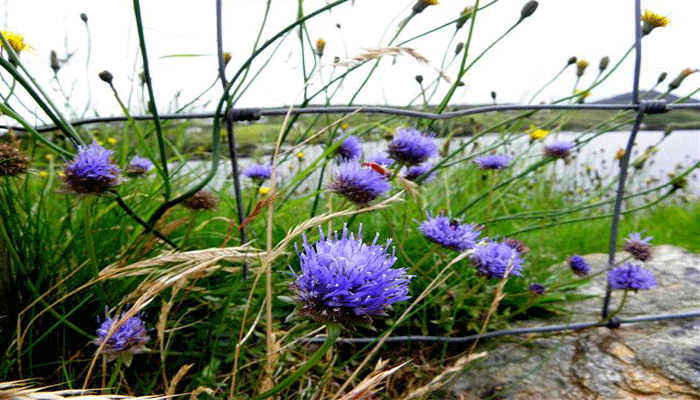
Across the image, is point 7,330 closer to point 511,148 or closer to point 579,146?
point 579,146

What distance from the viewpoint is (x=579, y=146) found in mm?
1603

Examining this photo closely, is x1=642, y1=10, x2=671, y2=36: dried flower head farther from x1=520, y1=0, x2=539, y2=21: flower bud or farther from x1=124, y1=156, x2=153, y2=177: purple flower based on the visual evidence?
x1=124, y1=156, x2=153, y2=177: purple flower

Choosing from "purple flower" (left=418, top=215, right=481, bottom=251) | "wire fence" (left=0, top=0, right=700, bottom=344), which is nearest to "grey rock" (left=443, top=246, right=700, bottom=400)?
"wire fence" (left=0, top=0, right=700, bottom=344)

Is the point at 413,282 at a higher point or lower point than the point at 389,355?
higher

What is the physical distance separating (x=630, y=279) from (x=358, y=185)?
0.73 meters

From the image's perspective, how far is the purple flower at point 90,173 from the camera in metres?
0.85

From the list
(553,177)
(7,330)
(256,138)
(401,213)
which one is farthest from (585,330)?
(256,138)

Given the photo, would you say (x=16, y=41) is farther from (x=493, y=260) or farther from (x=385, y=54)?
(x=493, y=260)

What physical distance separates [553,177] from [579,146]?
1.81 meters

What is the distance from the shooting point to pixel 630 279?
124cm

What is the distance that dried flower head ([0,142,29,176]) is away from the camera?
0.93m

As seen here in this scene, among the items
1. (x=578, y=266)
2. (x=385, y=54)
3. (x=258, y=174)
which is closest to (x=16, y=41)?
(x=258, y=174)

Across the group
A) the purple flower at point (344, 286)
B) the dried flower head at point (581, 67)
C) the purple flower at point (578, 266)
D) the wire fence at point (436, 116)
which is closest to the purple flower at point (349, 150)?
the wire fence at point (436, 116)

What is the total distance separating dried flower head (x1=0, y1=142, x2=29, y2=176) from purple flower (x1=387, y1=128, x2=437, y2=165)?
0.70 m
